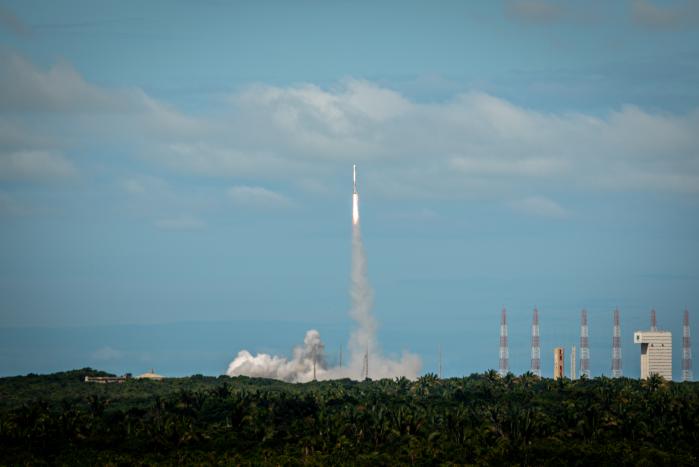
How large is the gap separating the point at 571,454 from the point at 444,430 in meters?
24.3

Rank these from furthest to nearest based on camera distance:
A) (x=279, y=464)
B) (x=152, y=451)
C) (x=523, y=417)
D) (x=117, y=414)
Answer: (x=117, y=414) → (x=523, y=417) → (x=152, y=451) → (x=279, y=464)

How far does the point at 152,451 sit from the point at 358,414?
39.8 m

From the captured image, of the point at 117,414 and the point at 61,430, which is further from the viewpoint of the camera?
the point at 117,414

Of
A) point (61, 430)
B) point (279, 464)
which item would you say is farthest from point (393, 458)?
point (61, 430)

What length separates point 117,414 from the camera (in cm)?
19825

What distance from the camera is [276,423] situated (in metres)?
196

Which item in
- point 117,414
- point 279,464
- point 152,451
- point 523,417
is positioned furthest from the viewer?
point 117,414

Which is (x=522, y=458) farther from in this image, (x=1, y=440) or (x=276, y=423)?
(x=1, y=440)

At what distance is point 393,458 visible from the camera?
168375 millimetres

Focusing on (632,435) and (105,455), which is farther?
(632,435)

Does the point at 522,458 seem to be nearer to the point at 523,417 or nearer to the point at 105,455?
the point at 523,417

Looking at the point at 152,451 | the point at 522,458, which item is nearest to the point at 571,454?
the point at 522,458

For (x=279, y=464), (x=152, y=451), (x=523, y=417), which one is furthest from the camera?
(x=523, y=417)

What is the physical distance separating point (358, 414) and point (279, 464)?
131ft
